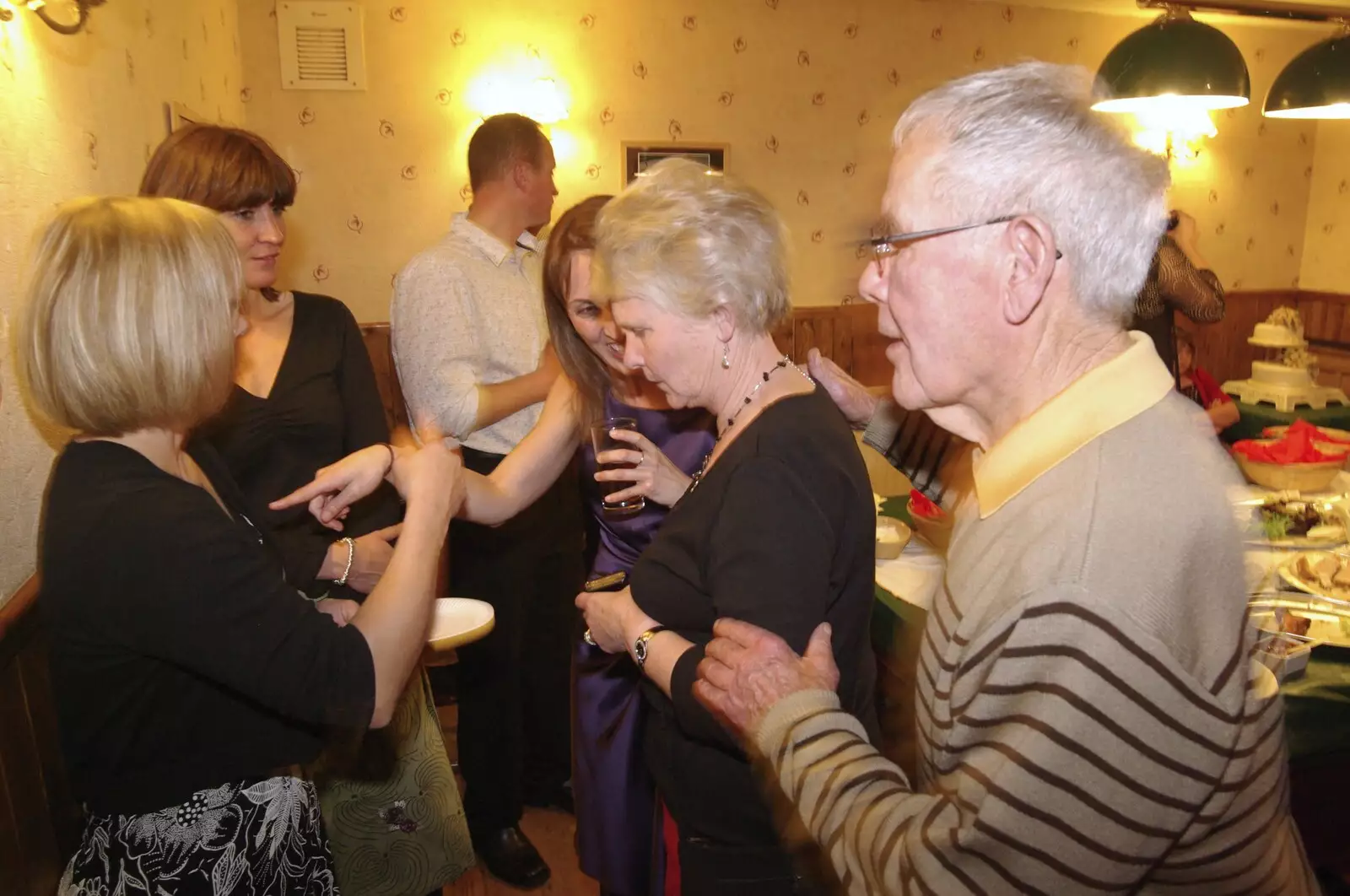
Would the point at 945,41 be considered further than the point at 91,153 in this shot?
Yes

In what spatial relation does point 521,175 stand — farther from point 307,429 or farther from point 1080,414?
point 1080,414

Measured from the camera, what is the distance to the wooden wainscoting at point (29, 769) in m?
1.38

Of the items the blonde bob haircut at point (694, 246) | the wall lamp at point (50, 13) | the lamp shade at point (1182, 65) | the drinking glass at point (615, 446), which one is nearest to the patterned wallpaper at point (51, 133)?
the wall lamp at point (50, 13)

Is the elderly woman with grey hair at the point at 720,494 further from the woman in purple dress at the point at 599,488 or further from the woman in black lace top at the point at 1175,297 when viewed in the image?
the woman in black lace top at the point at 1175,297

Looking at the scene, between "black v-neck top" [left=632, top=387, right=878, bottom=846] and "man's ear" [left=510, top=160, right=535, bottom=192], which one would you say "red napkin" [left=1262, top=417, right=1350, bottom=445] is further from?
"man's ear" [left=510, top=160, right=535, bottom=192]

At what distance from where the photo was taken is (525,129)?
2918 millimetres

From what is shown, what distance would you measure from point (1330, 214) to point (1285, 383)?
2.53 meters

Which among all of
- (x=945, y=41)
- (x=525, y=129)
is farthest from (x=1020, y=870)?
(x=945, y=41)

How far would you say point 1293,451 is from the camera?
8.81ft

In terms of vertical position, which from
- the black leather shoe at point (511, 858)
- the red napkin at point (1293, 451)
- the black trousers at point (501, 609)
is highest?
the red napkin at point (1293, 451)

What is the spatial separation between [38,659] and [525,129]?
2048 mm

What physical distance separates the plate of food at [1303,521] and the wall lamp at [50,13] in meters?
2.84

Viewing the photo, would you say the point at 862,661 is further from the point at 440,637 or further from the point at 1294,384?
the point at 1294,384

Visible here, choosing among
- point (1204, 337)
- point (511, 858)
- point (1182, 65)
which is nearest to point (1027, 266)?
point (1182, 65)
